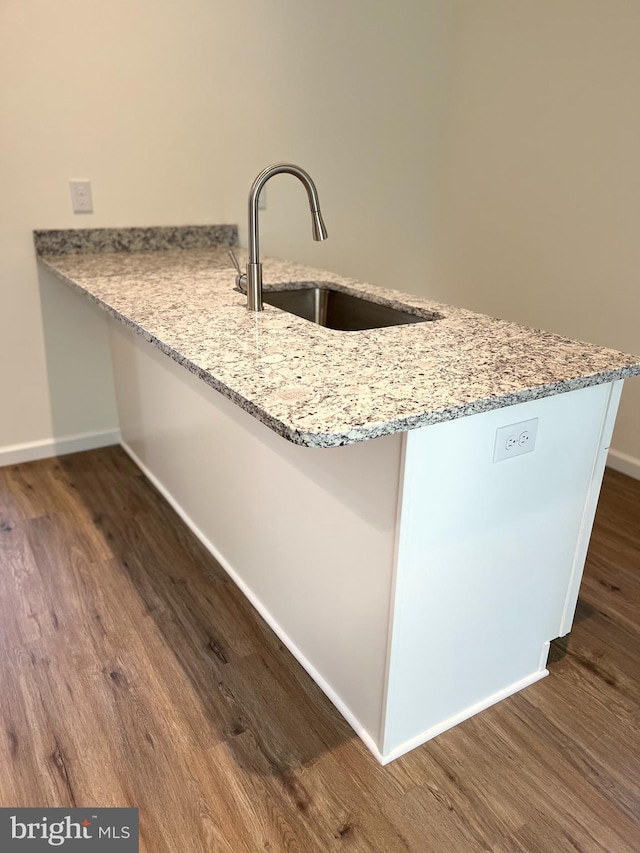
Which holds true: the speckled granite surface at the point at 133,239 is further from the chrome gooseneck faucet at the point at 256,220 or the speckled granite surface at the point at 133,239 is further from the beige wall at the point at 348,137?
the chrome gooseneck faucet at the point at 256,220

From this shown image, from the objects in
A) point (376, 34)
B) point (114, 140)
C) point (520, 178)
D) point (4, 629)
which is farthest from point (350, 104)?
point (4, 629)

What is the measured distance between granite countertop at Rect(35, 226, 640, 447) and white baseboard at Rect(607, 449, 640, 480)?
1.43 m

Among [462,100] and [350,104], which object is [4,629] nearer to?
[350,104]

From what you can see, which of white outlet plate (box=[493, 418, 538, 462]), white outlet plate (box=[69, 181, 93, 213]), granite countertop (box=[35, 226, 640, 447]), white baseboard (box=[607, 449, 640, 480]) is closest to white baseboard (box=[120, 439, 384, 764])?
white outlet plate (box=[493, 418, 538, 462])

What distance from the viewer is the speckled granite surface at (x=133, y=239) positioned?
8.37 ft

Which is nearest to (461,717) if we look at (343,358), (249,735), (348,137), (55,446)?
(249,735)

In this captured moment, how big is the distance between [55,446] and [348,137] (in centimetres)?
197

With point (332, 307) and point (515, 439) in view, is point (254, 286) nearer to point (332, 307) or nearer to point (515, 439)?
point (332, 307)

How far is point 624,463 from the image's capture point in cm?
282

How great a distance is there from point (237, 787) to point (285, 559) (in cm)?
52

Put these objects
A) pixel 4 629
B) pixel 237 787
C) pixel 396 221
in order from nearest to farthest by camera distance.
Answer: pixel 237 787 < pixel 4 629 < pixel 396 221

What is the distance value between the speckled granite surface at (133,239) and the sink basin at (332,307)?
32.8 inches

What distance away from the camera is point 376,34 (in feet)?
9.70

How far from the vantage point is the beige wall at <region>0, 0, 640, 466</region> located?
2436 millimetres
